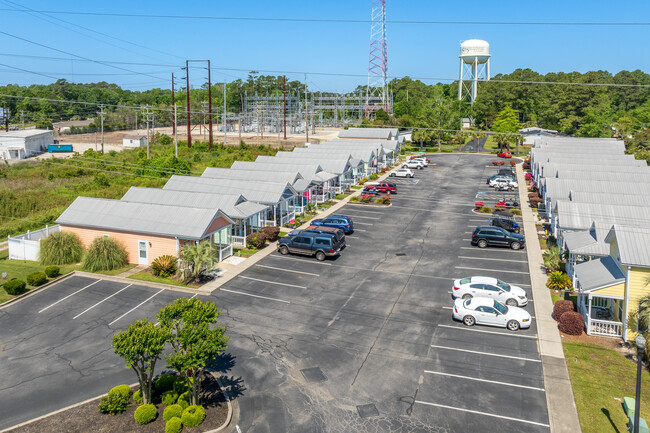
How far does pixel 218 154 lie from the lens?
283 ft

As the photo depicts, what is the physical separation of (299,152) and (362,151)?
9474 mm

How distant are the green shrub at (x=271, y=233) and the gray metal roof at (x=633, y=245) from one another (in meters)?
24.1

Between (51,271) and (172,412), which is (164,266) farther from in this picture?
→ (172,412)

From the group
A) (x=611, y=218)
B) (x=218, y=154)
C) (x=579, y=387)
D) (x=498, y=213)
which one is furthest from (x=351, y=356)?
(x=218, y=154)

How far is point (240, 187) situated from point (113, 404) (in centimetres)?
3015

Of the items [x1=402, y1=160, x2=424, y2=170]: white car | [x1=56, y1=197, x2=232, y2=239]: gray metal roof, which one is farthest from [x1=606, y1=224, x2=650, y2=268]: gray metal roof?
[x1=402, y1=160, x2=424, y2=170]: white car

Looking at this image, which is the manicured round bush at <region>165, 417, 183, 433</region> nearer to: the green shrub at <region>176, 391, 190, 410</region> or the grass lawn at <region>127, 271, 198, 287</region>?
the green shrub at <region>176, 391, 190, 410</region>

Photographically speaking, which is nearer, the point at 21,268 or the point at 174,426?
the point at 174,426

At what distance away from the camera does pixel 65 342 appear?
24219 mm

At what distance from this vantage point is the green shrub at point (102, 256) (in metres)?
34.2

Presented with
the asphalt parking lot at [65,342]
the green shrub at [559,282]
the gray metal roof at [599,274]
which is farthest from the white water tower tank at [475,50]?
the asphalt parking lot at [65,342]

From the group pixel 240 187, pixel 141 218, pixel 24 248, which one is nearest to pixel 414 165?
pixel 240 187

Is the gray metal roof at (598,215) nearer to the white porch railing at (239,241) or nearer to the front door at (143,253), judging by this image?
the white porch railing at (239,241)

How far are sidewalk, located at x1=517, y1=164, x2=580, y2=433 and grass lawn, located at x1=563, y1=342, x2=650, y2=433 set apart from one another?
29 cm
